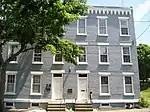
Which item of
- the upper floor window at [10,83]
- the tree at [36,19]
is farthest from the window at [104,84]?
the upper floor window at [10,83]

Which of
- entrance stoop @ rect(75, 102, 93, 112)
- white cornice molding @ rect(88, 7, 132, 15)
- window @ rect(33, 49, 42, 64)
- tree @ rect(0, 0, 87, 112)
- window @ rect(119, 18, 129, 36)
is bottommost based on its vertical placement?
entrance stoop @ rect(75, 102, 93, 112)

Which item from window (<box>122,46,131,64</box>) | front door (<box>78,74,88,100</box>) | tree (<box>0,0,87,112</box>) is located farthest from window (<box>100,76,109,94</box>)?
tree (<box>0,0,87,112</box>)

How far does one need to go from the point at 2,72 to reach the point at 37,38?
3.52 metres

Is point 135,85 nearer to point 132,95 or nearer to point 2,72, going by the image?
point 132,95

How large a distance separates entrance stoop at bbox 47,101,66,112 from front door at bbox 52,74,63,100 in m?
0.86

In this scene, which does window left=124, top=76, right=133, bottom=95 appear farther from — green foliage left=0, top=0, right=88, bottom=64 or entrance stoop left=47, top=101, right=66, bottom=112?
green foliage left=0, top=0, right=88, bottom=64

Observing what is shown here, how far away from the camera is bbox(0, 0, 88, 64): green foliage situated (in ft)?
47.9

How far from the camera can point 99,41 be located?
74.9 feet

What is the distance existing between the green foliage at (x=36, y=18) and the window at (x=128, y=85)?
8781 millimetres

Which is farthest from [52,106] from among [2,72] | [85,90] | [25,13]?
[25,13]

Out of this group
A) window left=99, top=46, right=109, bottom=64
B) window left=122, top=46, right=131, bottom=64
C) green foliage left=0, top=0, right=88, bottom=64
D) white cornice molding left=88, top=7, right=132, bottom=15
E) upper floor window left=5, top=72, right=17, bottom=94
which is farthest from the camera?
white cornice molding left=88, top=7, right=132, bottom=15

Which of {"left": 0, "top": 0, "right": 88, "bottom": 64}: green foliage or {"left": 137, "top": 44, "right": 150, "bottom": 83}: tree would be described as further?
{"left": 137, "top": 44, "right": 150, "bottom": 83}: tree

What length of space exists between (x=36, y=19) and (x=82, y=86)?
354 inches

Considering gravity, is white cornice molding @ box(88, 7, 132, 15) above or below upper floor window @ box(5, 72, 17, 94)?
above
